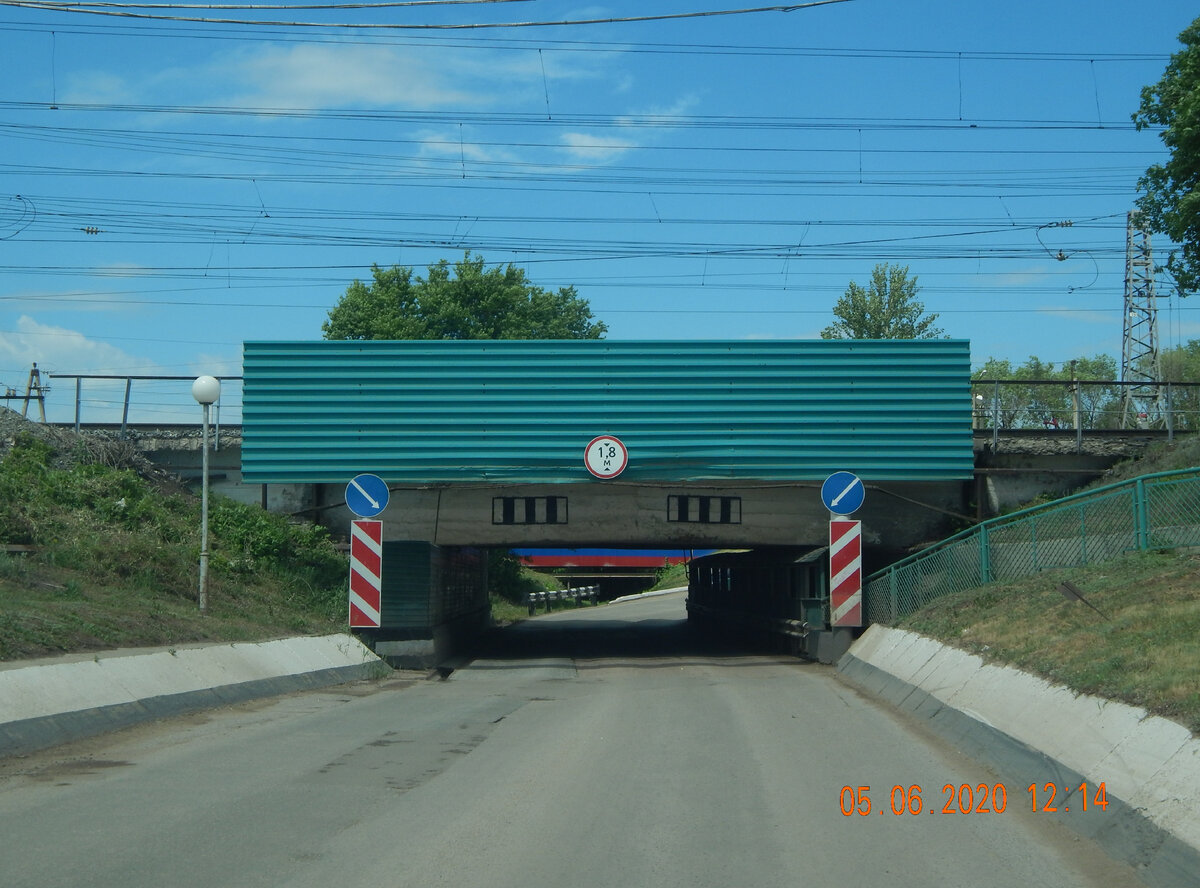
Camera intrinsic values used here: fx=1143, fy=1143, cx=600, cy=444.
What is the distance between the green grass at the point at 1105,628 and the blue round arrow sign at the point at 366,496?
27.9 feet

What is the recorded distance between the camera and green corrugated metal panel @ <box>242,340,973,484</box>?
21.9 m

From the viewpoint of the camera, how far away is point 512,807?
7.49 meters

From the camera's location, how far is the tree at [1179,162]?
2109 cm

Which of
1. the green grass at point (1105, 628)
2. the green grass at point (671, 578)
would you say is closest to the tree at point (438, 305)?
the green grass at point (671, 578)

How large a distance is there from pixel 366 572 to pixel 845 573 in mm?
7930

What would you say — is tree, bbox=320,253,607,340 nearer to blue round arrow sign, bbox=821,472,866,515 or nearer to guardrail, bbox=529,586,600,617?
guardrail, bbox=529,586,600,617

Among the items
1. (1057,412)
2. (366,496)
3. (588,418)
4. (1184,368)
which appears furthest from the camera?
(1184,368)

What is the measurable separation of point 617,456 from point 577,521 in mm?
1646

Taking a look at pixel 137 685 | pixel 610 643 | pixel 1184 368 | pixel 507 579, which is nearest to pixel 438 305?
pixel 507 579

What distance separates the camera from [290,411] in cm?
2195

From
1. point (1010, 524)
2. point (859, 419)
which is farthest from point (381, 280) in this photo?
point (1010, 524)

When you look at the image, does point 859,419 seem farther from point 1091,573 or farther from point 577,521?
point 1091,573

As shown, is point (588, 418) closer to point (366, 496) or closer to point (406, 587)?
point (406, 587)

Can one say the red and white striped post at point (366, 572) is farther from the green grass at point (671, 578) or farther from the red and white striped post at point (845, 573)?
the green grass at point (671, 578)
